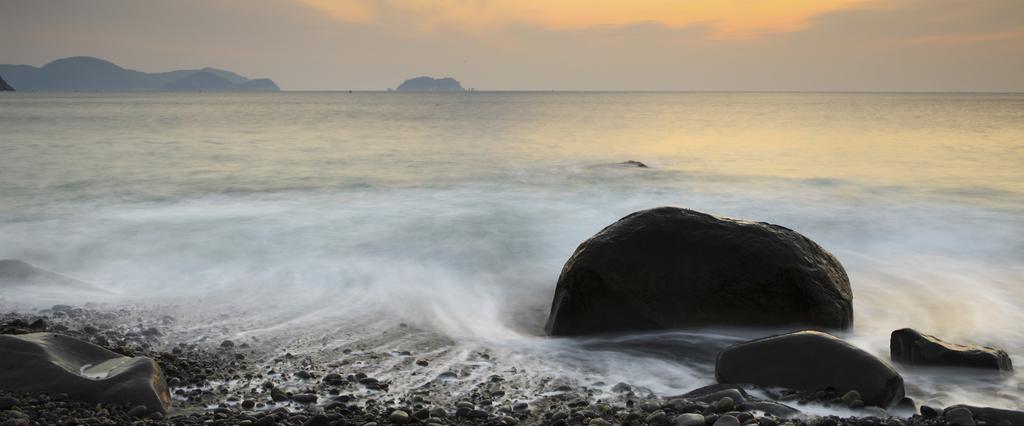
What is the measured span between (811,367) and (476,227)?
712cm

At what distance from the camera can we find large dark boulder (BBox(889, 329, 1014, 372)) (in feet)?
16.7

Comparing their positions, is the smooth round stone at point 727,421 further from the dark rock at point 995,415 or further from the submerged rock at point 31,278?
the submerged rock at point 31,278

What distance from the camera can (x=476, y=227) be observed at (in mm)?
11219

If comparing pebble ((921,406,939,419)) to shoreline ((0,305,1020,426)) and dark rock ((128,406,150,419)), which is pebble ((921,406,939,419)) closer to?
shoreline ((0,305,1020,426))

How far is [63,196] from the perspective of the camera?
13.8 metres

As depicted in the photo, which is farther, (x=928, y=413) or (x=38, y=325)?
(x=38, y=325)

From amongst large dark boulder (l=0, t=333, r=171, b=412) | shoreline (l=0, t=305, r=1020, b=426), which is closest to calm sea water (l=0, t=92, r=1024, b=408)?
shoreline (l=0, t=305, r=1020, b=426)

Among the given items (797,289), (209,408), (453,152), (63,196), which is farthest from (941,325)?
(453,152)

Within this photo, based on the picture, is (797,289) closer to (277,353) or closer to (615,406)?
(615,406)

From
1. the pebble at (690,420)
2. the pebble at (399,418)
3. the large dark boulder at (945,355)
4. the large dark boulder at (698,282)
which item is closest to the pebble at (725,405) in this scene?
the pebble at (690,420)

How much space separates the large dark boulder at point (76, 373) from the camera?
164 inches

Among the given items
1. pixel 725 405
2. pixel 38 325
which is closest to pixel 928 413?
pixel 725 405

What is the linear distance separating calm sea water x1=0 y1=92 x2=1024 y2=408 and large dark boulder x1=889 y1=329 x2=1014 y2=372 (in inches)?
6.8

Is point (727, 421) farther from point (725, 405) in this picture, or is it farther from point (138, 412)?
point (138, 412)
